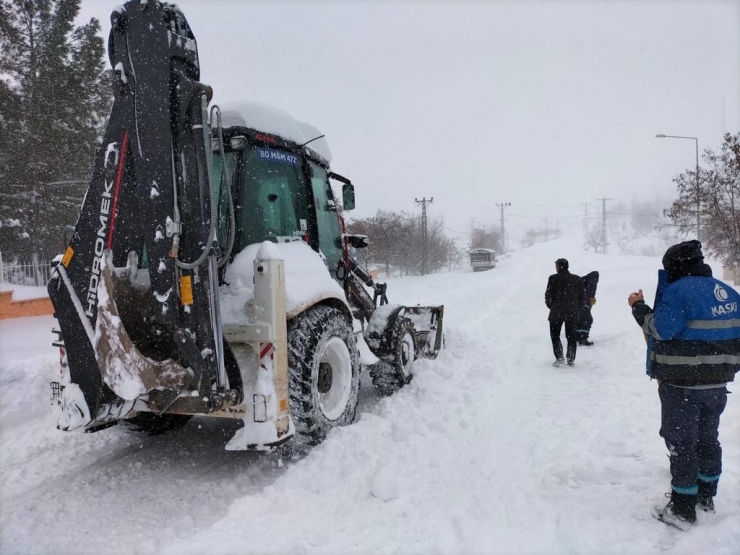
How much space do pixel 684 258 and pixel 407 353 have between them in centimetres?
364

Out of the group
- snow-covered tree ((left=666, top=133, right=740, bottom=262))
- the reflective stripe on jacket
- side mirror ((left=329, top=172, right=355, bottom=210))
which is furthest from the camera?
snow-covered tree ((left=666, top=133, right=740, bottom=262))

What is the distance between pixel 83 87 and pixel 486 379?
1923 centimetres

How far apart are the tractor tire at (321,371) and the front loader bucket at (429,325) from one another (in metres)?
2.72

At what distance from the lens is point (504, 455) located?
379 centimetres

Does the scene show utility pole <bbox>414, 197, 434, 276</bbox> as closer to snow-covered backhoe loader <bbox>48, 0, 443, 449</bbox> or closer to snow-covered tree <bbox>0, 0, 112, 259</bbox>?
snow-covered tree <bbox>0, 0, 112, 259</bbox>

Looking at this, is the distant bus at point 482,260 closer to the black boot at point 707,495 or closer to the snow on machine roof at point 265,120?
the snow on machine roof at point 265,120

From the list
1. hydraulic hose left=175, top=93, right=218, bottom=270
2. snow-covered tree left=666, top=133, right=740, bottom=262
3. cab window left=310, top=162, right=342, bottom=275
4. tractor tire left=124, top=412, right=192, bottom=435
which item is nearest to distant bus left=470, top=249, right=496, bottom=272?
snow-covered tree left=666, top=133, right=740, bottom=262

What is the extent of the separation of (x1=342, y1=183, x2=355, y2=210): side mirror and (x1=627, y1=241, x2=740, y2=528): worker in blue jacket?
3619mm

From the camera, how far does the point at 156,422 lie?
14.1ft

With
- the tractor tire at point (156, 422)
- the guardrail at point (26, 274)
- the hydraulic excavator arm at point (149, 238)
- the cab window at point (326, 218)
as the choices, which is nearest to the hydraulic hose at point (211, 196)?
the hydraulic excavator arm at point (149, 238)

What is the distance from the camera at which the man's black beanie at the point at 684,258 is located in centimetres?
281

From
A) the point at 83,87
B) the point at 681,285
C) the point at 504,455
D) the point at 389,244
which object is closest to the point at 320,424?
the point at 504,455

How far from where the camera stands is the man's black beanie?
2.81 meters

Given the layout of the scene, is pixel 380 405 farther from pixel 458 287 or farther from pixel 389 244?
pixel 389 244
